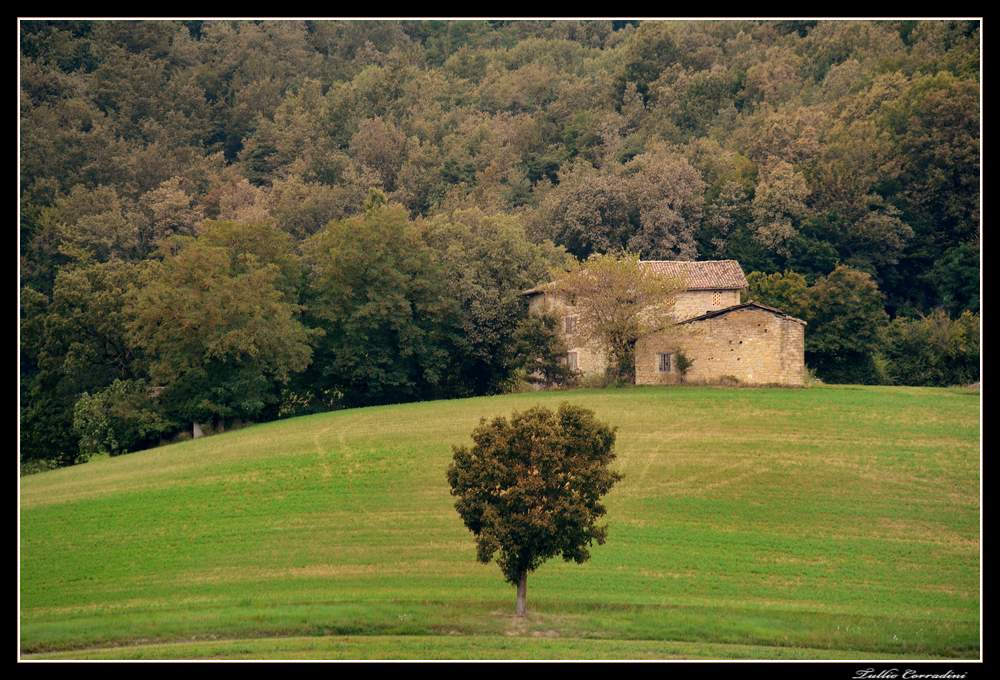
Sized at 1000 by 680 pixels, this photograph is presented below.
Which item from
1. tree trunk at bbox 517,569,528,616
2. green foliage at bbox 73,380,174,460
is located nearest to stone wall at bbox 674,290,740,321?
green foliage at bbox 73,380,174,460

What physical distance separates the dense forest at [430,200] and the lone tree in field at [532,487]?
1479 inches

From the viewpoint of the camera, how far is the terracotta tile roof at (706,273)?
79.9m

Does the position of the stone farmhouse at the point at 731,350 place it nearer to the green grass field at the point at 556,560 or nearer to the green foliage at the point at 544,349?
the green foliage at the point at 544,349

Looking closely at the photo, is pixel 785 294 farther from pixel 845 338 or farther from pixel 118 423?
pixel 118 423

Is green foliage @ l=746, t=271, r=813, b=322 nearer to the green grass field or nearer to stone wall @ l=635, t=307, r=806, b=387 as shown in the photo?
stone wall @ l=635, t=307, r=806, b=387

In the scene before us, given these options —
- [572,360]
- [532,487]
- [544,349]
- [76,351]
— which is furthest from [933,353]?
[76,351]

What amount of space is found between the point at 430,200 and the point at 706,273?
64.8 meters

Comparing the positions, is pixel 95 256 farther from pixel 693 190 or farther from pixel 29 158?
pixel 693 190

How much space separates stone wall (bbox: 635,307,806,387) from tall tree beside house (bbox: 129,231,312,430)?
21715mm

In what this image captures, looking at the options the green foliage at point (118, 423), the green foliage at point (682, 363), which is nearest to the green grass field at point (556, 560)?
the green foliage at point (682, 363)

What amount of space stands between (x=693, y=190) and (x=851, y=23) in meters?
48.2

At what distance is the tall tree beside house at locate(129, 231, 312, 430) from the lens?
73312 millimetres

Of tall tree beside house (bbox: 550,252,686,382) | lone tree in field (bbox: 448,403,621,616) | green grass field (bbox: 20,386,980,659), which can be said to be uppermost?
tall tree beside house (bbox: 550,252,686,382)
